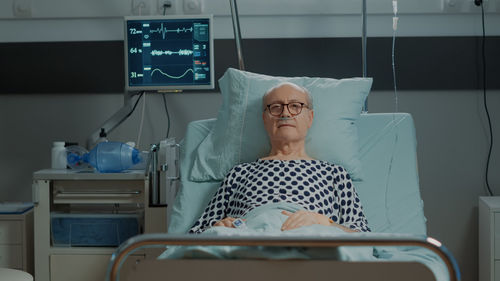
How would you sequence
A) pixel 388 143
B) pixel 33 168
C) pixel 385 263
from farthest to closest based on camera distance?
pixel 33 168 < pixel 388 143 < pixel 385 263

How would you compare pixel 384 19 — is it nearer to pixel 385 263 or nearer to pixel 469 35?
pixel 469 35

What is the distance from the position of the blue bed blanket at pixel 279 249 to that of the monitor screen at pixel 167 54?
3.61 ft

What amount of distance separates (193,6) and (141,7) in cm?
27

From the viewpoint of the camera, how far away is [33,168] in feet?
11.9

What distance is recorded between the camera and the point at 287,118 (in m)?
2.47

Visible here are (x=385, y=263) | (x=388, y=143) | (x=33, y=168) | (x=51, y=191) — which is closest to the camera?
(x=385, y=263)

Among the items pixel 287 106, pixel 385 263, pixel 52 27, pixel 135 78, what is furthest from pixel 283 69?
pixel 385 263

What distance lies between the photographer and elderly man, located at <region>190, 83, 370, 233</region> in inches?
91.1

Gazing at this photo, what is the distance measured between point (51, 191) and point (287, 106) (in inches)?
47.1

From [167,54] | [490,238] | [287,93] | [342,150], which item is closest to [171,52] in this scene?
[167,54]

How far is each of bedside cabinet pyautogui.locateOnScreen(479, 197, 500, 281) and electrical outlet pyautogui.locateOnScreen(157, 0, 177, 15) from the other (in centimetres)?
183

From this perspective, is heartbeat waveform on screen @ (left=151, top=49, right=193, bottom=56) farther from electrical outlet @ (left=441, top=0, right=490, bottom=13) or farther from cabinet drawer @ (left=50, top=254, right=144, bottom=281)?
electrical outlet @ (left=441, top=0, right=490, bottom=13)

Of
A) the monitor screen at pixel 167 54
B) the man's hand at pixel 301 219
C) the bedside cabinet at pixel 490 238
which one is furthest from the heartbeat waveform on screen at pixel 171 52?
the bedside cabinet at pixel 490 238

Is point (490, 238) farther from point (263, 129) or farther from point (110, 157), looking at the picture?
point (110, 157)
